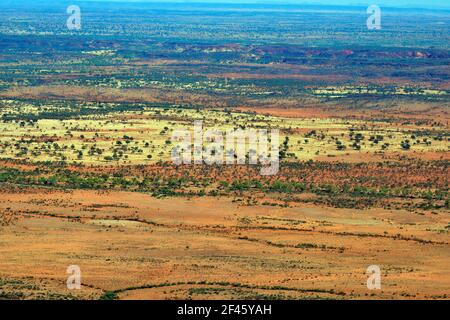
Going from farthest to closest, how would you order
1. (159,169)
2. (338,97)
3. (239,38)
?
(239,38), (338,97), (159,169)

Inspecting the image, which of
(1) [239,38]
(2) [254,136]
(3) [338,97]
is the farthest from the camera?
(1) [239,38]

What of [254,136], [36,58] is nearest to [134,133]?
[254,136]

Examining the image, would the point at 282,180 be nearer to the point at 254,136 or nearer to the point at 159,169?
the point at 159,169

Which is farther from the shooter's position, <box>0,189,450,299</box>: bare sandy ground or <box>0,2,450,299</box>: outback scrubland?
<box>0,2,450,299</box>: outback scrubland

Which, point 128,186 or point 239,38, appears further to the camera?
point 239,38

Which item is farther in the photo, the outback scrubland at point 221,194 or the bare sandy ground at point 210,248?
the outback scrubland at point 221,194

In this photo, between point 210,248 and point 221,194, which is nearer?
point 210,248

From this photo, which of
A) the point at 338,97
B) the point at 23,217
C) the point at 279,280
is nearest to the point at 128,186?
the point at 23,217
